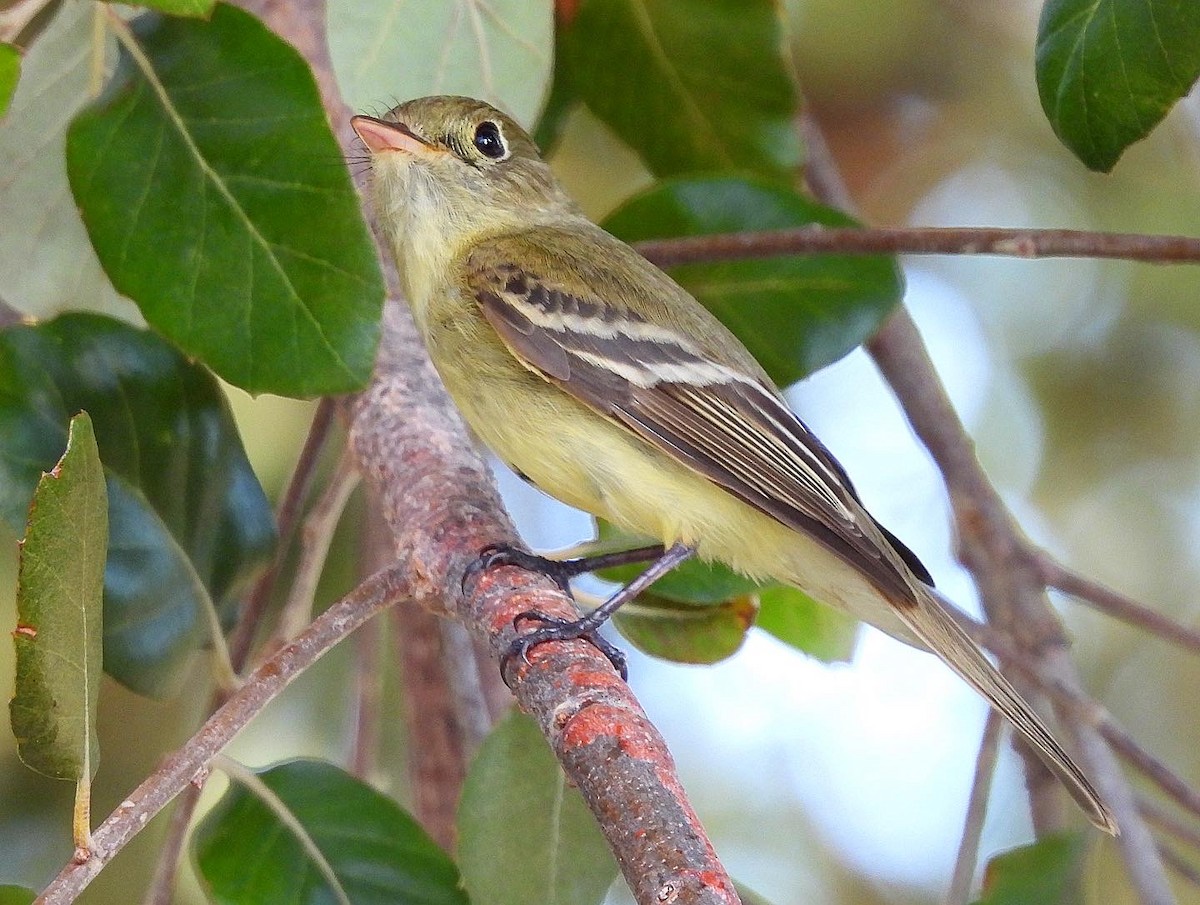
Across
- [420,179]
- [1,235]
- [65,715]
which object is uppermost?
[420,179]

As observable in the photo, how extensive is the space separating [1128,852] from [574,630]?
2.94 feet

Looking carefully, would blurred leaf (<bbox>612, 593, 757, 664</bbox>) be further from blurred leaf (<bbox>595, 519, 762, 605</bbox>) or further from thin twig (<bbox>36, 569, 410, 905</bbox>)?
thin twig (<bbox>36, 569, 410, 905</bbox>)

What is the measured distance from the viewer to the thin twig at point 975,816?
2113 millimetres

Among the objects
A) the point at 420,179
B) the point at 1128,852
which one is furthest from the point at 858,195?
the point at 1128,852

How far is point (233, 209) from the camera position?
1983mm

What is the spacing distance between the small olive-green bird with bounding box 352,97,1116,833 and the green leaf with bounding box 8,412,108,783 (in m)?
0.73

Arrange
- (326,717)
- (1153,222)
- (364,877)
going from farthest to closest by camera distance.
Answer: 1. (1153,222)
2. (326,717)
3. (364,877)

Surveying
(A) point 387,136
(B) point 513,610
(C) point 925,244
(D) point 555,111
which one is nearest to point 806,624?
(C) point 925,244

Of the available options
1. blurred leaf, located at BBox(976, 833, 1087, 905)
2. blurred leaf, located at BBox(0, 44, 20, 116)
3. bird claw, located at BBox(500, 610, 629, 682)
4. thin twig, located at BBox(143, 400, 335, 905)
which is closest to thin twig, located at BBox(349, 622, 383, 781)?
thin twig, located at BBox(143, 400, 335, 905)

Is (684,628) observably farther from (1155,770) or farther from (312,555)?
(1155,770)

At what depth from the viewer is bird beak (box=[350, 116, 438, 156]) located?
98.1 inches

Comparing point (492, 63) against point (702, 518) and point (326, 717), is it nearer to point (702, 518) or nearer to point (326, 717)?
point (702, 518)

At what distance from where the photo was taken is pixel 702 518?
7.41ft

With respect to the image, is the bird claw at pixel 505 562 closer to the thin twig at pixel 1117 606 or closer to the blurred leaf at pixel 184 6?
the blurred leaf at pixel 184 6
